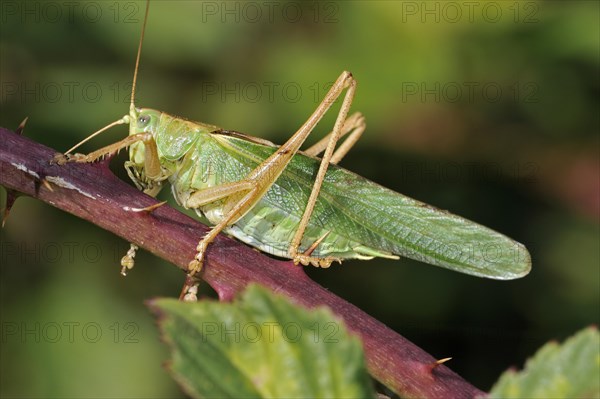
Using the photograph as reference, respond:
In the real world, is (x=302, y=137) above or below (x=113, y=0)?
below

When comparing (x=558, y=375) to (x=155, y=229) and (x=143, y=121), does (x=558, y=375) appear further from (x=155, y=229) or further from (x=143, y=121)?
(x=143, y=121)

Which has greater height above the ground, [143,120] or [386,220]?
[143,120]

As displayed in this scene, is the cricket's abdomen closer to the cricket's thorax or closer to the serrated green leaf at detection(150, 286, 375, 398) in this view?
the cricket's thorax

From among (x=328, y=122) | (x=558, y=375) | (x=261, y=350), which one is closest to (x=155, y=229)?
(x=261, y=350)

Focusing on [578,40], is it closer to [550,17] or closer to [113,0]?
[550,17]

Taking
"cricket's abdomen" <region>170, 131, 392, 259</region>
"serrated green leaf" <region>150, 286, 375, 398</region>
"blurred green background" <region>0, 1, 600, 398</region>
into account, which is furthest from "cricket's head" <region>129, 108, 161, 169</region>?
"serrated green leaf" <region>150, 286, 375, 398</region>

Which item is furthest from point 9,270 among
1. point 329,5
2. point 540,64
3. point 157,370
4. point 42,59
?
point 540,64
